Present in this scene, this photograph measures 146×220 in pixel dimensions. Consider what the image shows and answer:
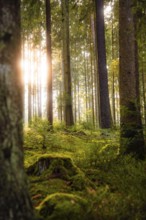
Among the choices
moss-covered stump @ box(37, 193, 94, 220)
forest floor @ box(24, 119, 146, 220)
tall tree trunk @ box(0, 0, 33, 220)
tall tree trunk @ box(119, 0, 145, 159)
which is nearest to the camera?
tall tree trunk @ box(0, 0, 33, 220)

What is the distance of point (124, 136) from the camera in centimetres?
639

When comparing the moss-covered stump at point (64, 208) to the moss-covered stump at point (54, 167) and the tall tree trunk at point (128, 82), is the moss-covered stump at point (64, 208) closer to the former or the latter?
the moss-covered stump at point (54, 167)

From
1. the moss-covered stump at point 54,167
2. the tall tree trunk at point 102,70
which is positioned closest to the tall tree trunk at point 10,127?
the moss-covered stump at point 54,167

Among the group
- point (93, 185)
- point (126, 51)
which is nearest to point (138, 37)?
point (126, 51)

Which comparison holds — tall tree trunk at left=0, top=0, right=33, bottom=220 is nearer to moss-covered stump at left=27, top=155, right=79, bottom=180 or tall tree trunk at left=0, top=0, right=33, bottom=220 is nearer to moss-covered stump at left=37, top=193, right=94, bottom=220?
moss-covered stump at left=37, top=193, right=94, bottom=220

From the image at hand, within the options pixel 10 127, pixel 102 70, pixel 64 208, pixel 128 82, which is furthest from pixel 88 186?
pixel 102 70

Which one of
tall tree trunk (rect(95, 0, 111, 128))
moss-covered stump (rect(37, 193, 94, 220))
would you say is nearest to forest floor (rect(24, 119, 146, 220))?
moss-covered stump (rect(37, 193, 94, 220))

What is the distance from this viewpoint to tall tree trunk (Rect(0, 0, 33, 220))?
2.49 meters

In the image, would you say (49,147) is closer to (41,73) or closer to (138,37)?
(138,37)

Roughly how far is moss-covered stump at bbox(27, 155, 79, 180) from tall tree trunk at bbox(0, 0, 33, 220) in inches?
89.5

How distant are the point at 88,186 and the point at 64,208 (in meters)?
1.46

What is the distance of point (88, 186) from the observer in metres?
4.43

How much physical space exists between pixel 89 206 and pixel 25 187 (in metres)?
1.05

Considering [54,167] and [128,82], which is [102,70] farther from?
[54,167]
